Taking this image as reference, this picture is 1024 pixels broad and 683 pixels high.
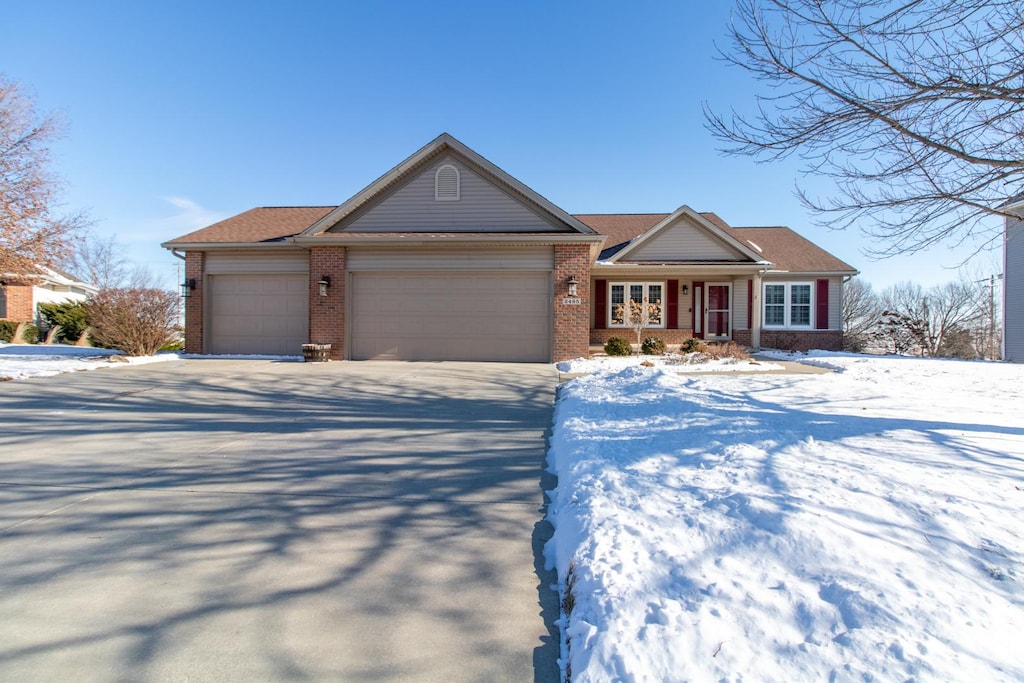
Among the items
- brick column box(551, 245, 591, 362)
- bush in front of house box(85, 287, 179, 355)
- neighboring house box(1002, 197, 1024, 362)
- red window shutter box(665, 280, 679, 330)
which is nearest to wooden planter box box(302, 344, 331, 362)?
bush in front of house box(85, 287, 179, 355)

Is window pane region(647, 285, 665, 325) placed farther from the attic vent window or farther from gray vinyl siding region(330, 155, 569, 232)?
the attic vent window

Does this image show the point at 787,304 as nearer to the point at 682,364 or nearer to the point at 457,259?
the point at 682,364

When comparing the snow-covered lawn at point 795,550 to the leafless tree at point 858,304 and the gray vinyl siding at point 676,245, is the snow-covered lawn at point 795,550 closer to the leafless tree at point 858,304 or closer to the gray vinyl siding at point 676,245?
the gray vinyl siding at point 676,245

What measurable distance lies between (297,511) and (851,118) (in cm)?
648

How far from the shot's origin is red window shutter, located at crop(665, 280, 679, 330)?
760 inches

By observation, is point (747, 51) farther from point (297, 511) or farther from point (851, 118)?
point (297, 511)

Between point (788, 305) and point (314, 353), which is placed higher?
point (788, 305)

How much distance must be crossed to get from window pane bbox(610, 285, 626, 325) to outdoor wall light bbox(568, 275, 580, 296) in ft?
18.2

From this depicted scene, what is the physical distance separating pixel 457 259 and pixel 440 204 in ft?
5.52

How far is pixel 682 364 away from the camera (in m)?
13.5

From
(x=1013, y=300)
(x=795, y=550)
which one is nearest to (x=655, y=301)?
(x=1013, y=300)

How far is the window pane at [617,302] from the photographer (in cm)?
1914

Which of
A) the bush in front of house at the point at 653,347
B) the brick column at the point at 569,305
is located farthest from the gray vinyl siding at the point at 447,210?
the bush in front of house at the point at 653,347

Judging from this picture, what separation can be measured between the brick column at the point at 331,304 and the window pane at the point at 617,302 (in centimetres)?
915
